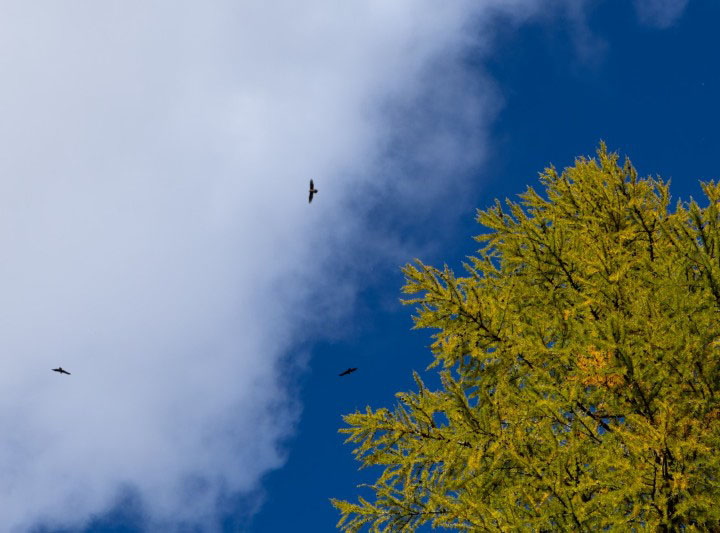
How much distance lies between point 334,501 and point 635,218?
5.02 meters

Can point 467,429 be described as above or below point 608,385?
above

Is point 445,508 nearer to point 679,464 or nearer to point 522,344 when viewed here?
point 522,344

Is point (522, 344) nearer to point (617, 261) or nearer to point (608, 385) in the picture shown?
point (608, 385)

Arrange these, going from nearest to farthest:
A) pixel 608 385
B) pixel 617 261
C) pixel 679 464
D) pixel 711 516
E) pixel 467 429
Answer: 1. pixel 679 464
2. pixel 711 516
3. pixel 608 385
4. pixel 467 429
5. pixel 617 261

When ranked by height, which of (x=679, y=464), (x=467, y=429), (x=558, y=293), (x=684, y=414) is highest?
(x=558, y=293)

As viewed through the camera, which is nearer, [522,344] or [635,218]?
[522,344]

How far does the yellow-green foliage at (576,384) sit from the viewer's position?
4.91 meters

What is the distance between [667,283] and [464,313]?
1.91m

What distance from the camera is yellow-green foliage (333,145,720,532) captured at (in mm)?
4914

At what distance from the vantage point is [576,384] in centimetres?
533

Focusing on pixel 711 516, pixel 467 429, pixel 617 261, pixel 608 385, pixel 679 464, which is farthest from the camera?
pixel 617 261

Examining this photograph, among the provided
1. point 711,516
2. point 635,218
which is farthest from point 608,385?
point 635,218

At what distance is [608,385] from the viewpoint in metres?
5.44

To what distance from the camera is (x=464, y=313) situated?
6180 mm
